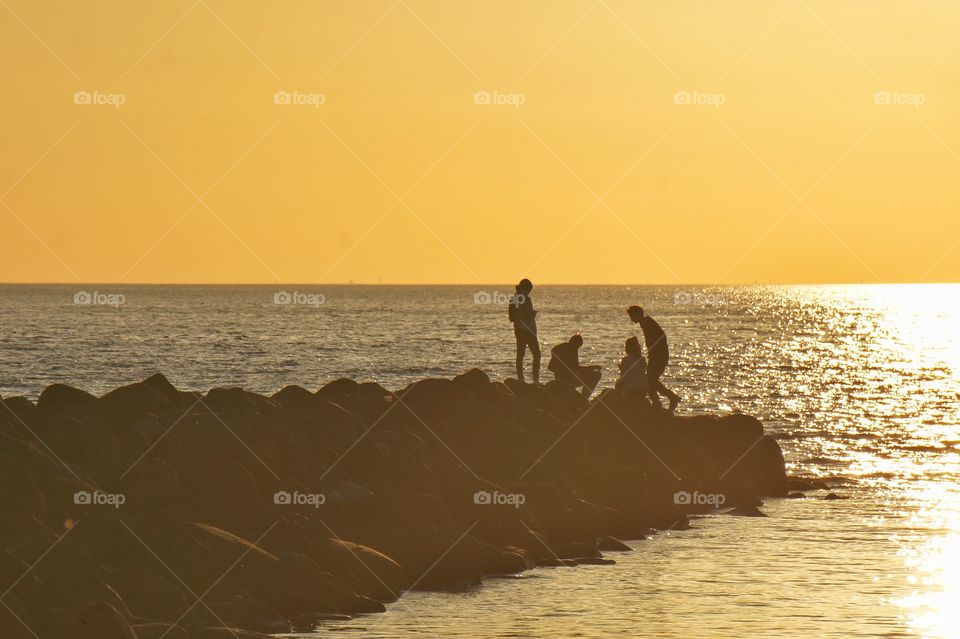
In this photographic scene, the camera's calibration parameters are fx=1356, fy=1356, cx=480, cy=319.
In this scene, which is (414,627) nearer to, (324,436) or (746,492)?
(324,436)

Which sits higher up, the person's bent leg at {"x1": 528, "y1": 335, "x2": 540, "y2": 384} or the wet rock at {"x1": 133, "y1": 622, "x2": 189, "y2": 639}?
the person's bent leg at {"x1": 528, "y1": 335, "x2": 540, "y2": 384}

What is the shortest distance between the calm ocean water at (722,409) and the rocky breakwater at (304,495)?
2.94ft

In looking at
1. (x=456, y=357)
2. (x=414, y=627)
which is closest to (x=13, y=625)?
(x=414, y=627)

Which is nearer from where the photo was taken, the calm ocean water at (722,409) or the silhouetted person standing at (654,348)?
the calm ocean water at (722,409)

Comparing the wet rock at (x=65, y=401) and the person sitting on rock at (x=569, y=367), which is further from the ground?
the person sitting on rock at (x=569, y=367)

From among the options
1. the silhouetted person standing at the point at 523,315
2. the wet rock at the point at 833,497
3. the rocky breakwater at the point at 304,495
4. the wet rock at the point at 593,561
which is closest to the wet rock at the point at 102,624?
the rocky breakwater at the point at 304,495

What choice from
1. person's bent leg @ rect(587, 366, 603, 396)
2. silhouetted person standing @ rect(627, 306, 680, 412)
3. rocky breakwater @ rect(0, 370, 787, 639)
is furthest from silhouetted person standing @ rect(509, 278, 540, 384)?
person's bent leg @ rect(587, 366, 603, 396)

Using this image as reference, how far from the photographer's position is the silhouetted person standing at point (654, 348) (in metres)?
26.0

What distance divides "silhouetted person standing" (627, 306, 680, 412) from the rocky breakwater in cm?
81

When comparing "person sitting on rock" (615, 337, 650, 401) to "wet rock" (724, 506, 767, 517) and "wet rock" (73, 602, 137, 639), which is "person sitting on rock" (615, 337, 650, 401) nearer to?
"wet rock" (724, 506, 767, 517)

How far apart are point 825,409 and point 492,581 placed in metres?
34.1

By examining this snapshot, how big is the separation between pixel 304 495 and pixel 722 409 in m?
31.4

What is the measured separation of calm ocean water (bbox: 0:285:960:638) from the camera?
637 inches

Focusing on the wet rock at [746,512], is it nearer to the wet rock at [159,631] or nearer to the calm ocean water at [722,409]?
the calm ocean water at [722,409]
